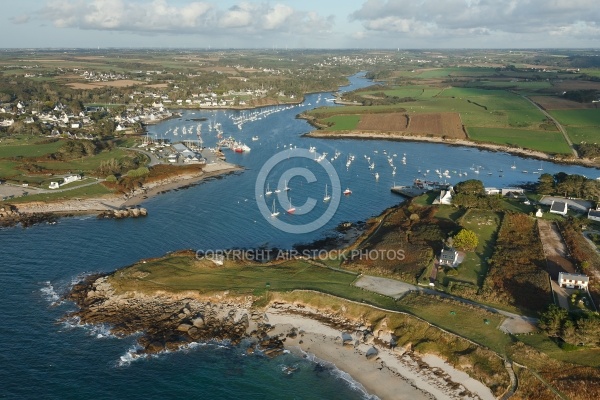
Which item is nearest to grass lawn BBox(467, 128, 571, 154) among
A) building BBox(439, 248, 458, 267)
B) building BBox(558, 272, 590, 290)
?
building BBox(439, 248, 458, 267)

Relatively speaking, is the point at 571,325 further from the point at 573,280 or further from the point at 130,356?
the point at 130,356

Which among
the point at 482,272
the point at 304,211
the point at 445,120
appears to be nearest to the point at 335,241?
the point at 304,211

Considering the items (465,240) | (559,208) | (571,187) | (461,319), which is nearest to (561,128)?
(571,187)

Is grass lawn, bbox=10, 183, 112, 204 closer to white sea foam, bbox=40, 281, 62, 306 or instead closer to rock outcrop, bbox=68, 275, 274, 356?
white sea foam, bbox=40, 281, 62, 306

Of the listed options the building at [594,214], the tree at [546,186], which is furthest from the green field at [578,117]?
the building at [594,214]

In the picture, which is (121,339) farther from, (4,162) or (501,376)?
(4,162)
